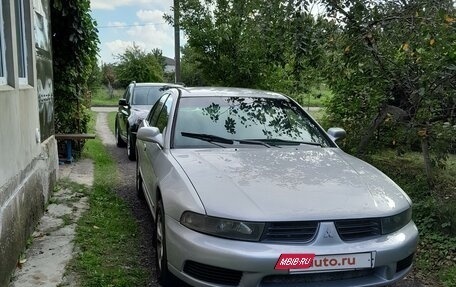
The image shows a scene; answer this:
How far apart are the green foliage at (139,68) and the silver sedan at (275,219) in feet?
85.5

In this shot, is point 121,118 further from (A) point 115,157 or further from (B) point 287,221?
(B) point 287,221

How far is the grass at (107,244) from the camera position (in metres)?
3.89

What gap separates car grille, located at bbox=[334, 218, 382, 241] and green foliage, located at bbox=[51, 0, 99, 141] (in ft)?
22.6

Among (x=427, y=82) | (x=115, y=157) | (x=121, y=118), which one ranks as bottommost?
(x=115, y=157)

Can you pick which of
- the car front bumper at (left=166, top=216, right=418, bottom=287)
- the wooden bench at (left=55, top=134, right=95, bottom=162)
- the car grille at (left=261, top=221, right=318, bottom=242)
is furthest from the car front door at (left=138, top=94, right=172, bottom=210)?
the wooden bench at (left=55, top=134, right=95, bottom=162)

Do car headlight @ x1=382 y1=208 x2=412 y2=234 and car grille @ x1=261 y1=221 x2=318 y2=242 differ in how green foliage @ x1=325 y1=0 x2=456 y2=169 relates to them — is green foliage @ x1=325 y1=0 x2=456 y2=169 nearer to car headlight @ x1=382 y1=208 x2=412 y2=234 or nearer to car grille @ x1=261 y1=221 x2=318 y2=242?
car headlight @ x1=382 y1=208 x2=412 y2=234

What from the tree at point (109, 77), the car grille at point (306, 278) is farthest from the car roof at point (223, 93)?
the tree at point (109, 77)

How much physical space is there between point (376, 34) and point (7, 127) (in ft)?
13.9

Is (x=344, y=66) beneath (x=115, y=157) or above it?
above

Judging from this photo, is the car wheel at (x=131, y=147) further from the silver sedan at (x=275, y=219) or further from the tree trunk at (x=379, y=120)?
the silver sedan at (x=275, y=219)

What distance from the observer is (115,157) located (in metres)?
10.0

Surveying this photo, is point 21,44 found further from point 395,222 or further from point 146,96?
point 146,96

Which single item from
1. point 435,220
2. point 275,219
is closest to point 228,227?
point 275,219

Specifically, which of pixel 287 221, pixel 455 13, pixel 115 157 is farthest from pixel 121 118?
pixel 287 221
